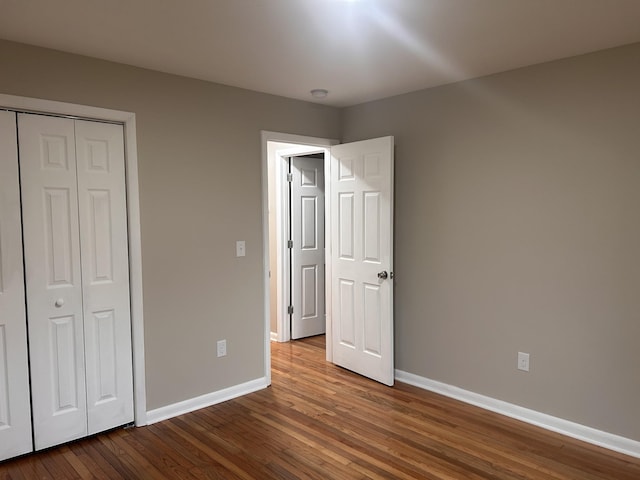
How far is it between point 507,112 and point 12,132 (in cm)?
305

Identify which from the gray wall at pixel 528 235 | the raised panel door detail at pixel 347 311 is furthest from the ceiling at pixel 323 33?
the raised panel door detail at pixel 347 311

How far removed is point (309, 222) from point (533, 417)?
2.92 meters

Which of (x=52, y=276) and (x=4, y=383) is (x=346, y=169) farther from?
(x=4, y=383)

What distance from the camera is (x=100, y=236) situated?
2900 mm

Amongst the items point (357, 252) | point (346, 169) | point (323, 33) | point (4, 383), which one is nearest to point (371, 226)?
point (357, 252)

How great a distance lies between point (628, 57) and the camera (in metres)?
2.63

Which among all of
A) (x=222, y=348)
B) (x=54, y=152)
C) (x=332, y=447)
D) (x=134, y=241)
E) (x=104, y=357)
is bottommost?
(x=332, y=447)

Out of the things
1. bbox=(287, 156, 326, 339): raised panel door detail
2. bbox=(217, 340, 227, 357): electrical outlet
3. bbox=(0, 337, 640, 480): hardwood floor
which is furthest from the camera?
bbox=(287, 156, 326, 339): raised panel door detail

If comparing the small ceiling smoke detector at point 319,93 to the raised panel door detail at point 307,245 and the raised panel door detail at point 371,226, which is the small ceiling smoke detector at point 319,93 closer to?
the raised panel door detail at point 371,226

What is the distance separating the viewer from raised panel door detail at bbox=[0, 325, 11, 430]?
102 inches

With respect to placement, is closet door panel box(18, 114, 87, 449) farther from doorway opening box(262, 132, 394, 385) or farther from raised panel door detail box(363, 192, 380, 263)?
raised panel door detail box(363, 192, 380, 263)

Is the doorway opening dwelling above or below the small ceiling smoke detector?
below

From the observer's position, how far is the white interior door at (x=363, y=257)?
3.72 meters

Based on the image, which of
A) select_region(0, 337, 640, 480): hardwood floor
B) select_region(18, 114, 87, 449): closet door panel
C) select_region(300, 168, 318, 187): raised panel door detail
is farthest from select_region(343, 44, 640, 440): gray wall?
select_region(18, 114, 87, 449): closet door panel
